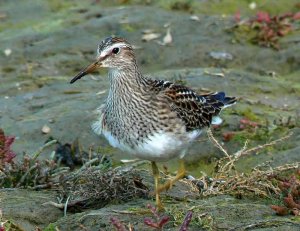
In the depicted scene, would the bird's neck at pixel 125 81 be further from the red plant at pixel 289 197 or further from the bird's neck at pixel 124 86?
the red plant at pixel 289 197

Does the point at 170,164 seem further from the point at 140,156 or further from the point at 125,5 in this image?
the point at 125,5

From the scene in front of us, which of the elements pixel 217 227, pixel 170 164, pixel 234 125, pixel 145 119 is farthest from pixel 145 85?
pixel 234 125

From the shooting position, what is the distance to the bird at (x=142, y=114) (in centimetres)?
701

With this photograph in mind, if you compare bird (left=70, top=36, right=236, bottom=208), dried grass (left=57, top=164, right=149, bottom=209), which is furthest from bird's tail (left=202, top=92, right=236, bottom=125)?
dried grass (left=57, top=164, right=149, bottom=209)

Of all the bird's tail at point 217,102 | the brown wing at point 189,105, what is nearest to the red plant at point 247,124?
the bird's tail at point 217,102

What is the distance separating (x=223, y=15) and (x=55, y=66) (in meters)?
3.08

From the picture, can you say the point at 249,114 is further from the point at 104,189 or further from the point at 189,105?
the point at 104,189

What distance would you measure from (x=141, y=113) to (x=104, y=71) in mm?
5163

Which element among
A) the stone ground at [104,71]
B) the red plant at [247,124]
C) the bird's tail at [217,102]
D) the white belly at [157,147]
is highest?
the white belly at [157,147]

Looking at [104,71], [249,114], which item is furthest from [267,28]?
[249,114]

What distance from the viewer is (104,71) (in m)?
12.2

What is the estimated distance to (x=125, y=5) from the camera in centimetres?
1436

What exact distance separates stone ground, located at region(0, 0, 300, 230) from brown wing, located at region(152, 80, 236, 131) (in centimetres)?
72

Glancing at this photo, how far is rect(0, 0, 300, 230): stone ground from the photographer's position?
9.62 meters
